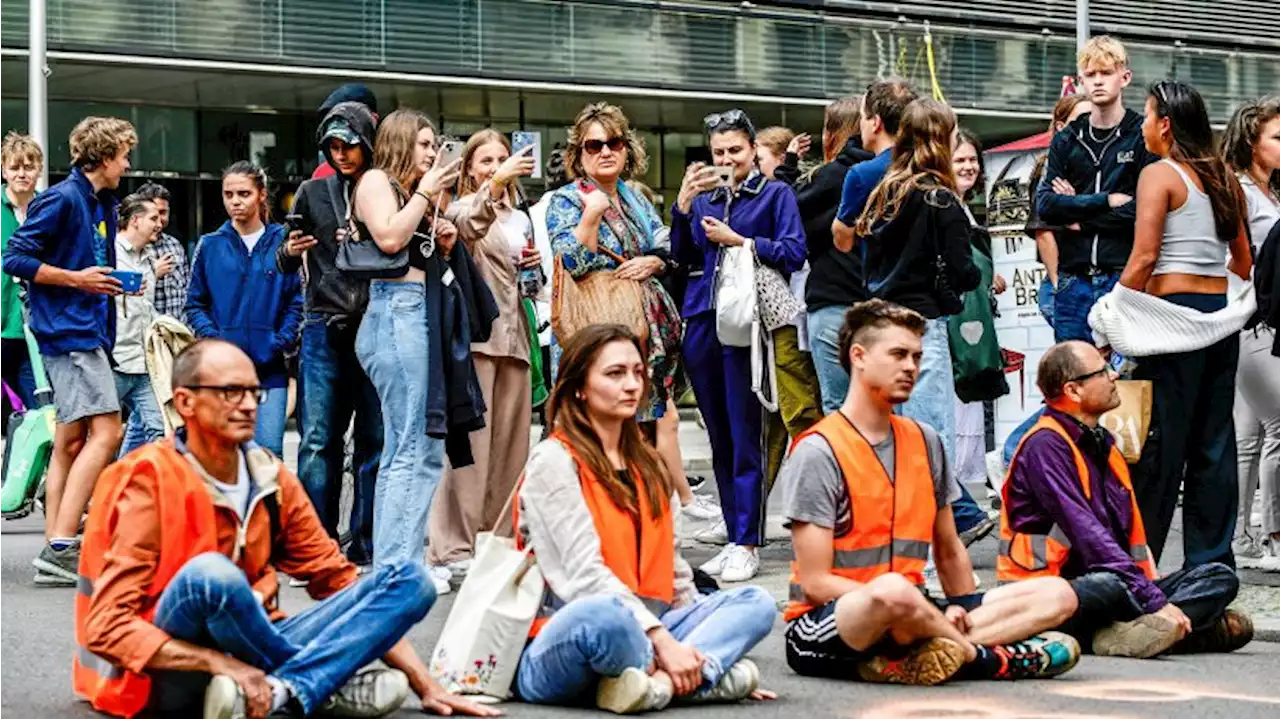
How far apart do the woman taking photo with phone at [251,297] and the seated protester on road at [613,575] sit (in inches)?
157

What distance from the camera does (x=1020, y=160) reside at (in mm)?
16531

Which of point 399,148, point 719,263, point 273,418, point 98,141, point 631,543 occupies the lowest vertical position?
point 631,543

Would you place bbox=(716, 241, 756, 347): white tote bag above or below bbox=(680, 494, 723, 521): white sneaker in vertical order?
above

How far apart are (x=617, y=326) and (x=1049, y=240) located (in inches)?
162

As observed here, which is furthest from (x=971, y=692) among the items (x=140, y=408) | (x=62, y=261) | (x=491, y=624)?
(x=140, y=408)

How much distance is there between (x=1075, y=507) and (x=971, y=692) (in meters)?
1.19

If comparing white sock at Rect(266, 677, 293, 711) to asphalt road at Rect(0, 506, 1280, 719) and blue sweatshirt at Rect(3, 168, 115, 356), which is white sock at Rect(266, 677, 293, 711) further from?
blue sweatshirt at Rect(3, 168, 115, 356)

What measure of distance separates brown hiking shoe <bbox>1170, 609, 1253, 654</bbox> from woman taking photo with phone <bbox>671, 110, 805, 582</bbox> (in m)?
2.59

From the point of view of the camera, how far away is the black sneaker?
33.7ft

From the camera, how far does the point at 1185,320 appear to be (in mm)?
9297

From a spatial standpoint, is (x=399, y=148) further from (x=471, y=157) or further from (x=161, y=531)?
(x=161, y=531)

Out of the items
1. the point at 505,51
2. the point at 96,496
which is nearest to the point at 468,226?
the point at 96,496

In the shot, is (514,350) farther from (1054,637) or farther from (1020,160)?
(1020,160)

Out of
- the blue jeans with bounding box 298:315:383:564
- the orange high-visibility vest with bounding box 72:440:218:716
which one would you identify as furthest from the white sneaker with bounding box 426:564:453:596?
the orange high-visibility vest with bounding box 72:440:218:716
